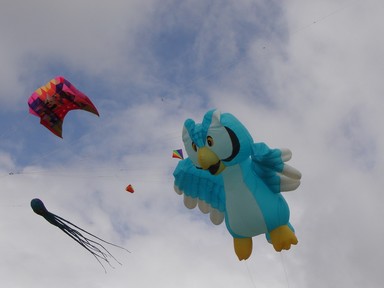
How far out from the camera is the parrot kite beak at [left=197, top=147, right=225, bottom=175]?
11570mm

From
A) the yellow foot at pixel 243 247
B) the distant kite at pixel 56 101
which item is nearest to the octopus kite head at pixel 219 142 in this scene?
the yellow foot at pixel 243 247

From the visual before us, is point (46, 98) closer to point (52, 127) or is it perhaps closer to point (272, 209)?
point (52, 127)

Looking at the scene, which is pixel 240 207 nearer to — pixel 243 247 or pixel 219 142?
pixel 243 247

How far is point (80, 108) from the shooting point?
15.7 metres

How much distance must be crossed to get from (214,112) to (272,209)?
2474mm

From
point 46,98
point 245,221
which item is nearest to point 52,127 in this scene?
point 46,98

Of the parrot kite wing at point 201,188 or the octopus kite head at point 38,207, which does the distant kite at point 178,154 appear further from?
the octopus kite head at point 38,207

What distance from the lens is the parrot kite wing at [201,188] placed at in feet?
41.8

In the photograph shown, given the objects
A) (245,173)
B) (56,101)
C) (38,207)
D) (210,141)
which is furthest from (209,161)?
(56,101)

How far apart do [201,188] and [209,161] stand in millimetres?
1587

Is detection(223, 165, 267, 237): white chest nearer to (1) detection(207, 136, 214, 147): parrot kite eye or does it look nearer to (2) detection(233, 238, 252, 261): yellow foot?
(2) detection(233, 238, 252, 261): yellow foot

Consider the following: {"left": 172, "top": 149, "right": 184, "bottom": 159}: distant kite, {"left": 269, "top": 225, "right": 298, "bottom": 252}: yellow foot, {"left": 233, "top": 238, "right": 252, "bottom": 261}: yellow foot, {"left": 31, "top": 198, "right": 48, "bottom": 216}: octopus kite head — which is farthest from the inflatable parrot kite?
{"left": 172, "top": 149, "right": 184, "bottom": 159}: distant kite

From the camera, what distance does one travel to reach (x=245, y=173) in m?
11.7

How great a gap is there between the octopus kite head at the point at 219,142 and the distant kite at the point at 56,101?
15.8 ft
